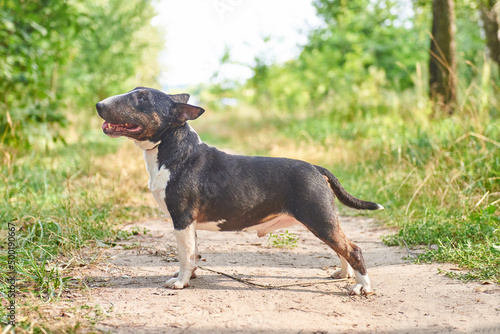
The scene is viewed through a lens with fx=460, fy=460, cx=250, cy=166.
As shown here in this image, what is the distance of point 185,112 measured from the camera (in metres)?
3.52

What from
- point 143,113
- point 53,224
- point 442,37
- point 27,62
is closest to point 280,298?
point 143,113

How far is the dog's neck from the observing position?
11.7 feet

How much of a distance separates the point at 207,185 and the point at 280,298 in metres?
1.02

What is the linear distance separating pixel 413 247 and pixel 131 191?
3822 millimetres

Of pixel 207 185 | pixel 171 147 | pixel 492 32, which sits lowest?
pixel 207 185

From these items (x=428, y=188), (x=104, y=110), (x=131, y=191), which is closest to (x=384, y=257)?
(x=428, y=188)

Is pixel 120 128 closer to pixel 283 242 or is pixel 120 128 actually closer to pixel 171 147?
pixel 171 147

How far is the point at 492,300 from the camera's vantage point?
3279mm

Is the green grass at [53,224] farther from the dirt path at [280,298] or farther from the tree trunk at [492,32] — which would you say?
the tree trunk at [492,32]

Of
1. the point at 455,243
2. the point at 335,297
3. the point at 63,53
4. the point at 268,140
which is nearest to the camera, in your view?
the point at 335,297

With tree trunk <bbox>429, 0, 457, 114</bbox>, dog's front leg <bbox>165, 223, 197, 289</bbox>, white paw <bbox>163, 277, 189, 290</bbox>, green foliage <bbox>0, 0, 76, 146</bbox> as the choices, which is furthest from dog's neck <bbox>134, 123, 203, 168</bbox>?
tree trunk <bbox>429, 0, 457, 114</bbox>

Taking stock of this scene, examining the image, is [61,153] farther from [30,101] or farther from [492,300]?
[492,300]

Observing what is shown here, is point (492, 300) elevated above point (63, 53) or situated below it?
below

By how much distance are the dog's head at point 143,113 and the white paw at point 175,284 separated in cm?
112
